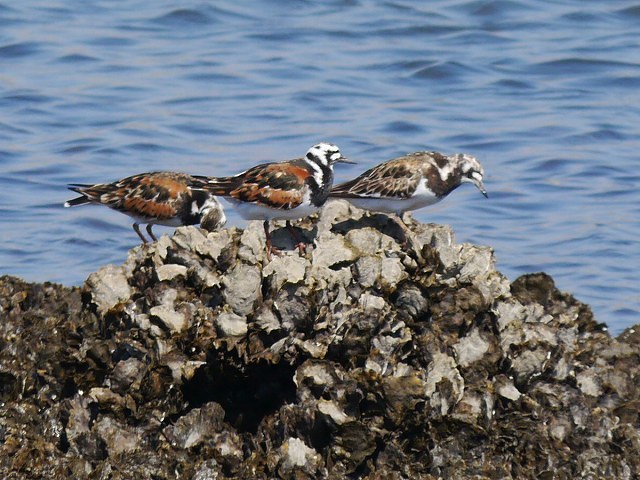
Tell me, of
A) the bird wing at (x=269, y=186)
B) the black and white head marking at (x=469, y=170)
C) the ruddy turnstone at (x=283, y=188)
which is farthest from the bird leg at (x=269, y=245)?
the black and white head marking at (x=469, y=170)

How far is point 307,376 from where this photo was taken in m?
6.05

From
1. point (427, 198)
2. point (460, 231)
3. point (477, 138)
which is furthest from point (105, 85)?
point (427, 198)

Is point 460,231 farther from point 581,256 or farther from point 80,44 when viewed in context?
point 80,44

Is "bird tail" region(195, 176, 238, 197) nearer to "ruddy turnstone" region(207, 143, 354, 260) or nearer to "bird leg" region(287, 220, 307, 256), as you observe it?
"ruddy turnstone" region(207, 143, 354, 260)

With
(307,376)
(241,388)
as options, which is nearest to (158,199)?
(241,388)

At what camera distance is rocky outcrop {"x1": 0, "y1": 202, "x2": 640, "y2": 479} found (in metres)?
6.05

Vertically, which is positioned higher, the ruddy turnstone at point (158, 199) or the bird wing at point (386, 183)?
the bird wing at point (386, 183)

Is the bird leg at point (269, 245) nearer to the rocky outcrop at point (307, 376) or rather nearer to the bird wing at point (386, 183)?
the rocky outcrop at point (307, 376)

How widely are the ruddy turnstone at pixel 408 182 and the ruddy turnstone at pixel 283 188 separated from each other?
27cm

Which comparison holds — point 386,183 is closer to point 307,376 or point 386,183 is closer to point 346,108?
point 307,376

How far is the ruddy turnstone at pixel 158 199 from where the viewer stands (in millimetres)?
9344

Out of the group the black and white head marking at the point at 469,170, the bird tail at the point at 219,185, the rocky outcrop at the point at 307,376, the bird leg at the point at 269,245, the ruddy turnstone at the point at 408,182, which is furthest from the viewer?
the black and white head marking at the point at 469,170

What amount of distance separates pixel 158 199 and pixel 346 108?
7968mm

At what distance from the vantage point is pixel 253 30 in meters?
20.8
